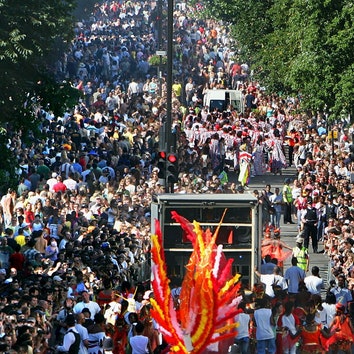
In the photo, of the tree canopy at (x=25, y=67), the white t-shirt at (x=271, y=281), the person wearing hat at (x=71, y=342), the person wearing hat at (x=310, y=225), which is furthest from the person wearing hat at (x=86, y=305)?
the person wearing hat at (x=310, y=225)

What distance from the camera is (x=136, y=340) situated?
85.6ft

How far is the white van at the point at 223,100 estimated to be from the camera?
63.0 m

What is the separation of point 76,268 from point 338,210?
11.6 metres

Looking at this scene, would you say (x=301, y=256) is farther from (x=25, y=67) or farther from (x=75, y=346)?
(x=75, y=346)

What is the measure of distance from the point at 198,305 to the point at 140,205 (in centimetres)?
1746

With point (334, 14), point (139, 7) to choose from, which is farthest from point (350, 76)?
point (139, 7)

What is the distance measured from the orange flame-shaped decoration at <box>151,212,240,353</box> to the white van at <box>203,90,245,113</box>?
3628 centimetres

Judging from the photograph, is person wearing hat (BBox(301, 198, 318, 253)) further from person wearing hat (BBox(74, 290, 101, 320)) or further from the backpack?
the backpack

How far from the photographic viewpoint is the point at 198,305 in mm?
24797

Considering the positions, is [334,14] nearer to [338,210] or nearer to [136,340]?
[338,210]

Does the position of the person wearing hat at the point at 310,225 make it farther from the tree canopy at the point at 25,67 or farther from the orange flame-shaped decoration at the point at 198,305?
the orange flame-shaped decoration at the point at 198,305

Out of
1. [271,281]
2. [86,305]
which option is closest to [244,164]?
[271,281]

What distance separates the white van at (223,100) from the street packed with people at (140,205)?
0.46m

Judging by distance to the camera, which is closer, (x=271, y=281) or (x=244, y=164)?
(x=271, y=281)
